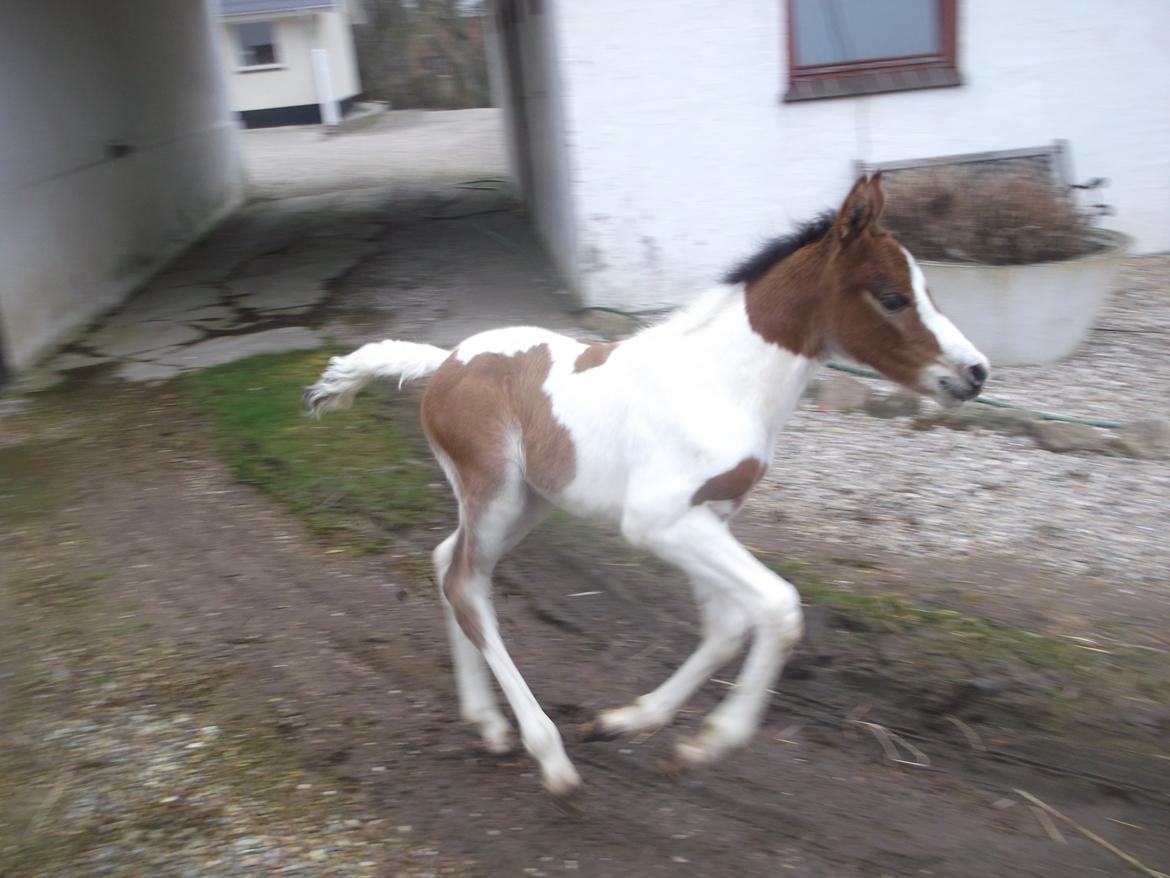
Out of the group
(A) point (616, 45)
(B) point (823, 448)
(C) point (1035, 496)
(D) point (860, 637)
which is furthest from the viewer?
→ (A) point (616, 45)

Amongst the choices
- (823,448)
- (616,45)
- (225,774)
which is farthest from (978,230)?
(225,774)

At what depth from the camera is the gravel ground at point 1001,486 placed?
462cm

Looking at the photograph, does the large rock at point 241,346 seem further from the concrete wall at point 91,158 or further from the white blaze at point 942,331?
the white blaze at point 942,331

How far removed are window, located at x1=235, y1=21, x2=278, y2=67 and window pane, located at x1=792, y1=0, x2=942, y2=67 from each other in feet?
91.1

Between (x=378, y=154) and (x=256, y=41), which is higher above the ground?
(x=256, y=41)

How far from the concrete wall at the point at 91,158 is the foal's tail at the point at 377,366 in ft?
17.2

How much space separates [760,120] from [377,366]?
17.2 ft

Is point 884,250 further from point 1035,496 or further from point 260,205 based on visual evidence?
point 260,205

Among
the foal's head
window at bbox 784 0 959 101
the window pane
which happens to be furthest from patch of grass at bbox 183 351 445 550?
the window pane

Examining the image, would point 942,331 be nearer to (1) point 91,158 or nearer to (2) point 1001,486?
(2) point 1001,486

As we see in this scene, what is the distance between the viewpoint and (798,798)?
3135mm

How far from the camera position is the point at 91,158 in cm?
1002

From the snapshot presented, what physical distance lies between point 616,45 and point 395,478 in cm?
401

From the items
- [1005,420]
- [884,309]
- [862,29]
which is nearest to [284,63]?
[862,29]
